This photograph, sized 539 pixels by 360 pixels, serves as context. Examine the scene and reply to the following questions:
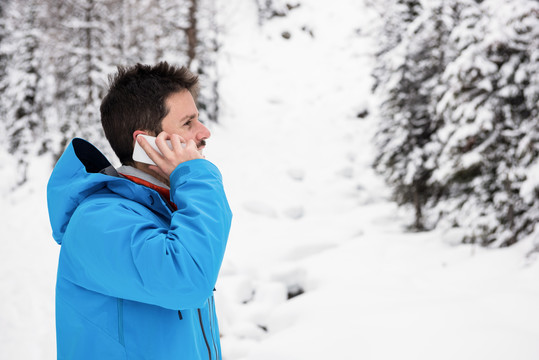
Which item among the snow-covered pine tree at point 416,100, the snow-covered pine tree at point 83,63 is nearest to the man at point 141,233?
the snow-covered pine tree at point 416,100

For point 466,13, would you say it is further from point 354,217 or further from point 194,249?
point 194,249

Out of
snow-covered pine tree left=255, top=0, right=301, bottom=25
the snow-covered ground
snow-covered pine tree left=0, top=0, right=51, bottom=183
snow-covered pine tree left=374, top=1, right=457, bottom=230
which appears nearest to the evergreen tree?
snow-covered pine tree left=374, top=1, right=457, bottom=230

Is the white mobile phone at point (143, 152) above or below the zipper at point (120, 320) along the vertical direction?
above

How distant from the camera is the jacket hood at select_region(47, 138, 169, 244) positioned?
1.48 meters

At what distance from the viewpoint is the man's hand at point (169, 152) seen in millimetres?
1594

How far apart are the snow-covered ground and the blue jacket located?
391 centimetres

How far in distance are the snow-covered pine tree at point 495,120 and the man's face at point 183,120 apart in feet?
24.3

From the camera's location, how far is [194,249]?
1294 mm

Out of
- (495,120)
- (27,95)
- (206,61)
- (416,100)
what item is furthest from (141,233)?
(206,61)

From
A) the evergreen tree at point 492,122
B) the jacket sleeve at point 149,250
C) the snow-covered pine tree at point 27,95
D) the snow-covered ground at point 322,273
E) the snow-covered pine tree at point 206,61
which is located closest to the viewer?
the jacket sleeve at point 149,250

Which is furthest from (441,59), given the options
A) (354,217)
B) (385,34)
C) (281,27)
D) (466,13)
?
(281,27)

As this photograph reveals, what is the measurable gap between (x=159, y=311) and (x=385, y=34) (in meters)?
19.9

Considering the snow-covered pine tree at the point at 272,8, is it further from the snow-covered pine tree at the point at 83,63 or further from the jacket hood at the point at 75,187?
the jacket hood at the point at 75,187

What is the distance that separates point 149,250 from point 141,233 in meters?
0.09
